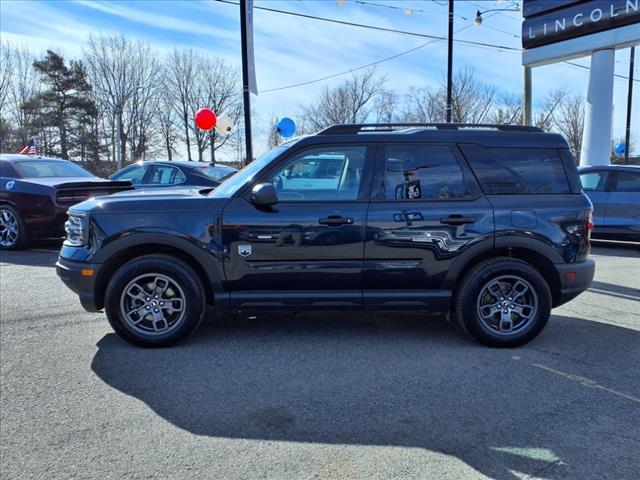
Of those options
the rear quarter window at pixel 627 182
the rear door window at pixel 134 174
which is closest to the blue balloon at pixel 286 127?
the rear door window at pixel 134 174

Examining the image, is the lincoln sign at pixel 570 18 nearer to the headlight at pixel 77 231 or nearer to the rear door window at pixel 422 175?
the rear door window at pixel 422 175

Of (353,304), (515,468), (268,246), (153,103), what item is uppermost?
(153,103)

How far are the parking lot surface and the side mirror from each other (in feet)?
4.20

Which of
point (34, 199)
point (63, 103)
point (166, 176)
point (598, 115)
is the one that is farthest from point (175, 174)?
point (63, 103)

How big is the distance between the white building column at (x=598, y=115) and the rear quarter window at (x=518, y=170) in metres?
11.0

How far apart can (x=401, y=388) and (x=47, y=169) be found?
8.50 meters

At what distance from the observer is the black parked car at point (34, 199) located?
328 inches

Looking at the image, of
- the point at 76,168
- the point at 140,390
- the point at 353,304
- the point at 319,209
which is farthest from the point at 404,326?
the point at 76,168

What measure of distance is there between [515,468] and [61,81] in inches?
1947

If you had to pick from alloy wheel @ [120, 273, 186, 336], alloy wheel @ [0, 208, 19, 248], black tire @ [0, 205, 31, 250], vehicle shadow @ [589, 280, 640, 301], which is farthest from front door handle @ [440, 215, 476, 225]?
alloy wheel @ [0, 208, 19, 248]

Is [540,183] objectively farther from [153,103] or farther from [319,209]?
[153,103]

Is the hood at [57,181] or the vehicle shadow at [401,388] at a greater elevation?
the hood at [57,181]

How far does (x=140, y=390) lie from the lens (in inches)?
138

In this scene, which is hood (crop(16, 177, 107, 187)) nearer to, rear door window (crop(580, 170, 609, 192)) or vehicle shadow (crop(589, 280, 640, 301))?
vehicle shadow (crop(589, 280, 640, 301))
